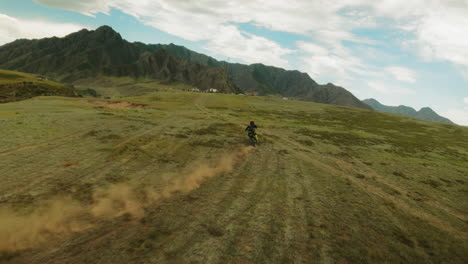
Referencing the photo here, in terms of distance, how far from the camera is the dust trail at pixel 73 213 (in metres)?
7.42

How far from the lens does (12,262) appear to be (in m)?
6.50

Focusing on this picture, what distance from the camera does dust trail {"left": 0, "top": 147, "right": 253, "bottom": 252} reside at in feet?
24.3

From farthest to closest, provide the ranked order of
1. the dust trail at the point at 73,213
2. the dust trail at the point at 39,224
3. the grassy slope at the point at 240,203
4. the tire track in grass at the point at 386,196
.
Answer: the tire track in grass at the point at 386,196, the grassy slope at the point at 240,203, the dust trail at the point at 73,213, the dust trail at the point at 39,224

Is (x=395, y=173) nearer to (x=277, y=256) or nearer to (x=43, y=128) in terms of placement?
(x=277, y=256)

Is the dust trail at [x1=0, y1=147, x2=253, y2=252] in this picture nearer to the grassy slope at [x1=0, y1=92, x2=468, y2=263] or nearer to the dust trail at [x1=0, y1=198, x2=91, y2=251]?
the dust trail at [x1=0, y1=198, x2=91, y2=251]

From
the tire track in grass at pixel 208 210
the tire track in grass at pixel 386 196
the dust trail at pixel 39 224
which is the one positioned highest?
the tire track in grass at pixel 386 196

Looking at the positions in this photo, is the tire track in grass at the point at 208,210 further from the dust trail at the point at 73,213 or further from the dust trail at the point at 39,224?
the dust trail at the point at 39,224

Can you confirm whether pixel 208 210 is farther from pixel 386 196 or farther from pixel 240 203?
pixel 386 196

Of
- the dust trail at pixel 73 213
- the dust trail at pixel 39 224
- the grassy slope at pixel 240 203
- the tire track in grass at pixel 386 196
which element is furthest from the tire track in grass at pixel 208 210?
the tire track in grass at pixel 386 196

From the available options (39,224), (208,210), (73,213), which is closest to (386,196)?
(208,210)

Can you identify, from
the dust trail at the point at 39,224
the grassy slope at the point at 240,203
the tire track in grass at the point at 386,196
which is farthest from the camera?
the tire track in grass at the point at 386,196

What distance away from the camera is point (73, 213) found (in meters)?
8.96

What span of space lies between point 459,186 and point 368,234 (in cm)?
1480

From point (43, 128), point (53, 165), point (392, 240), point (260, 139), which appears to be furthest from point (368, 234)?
point (43, 128)
